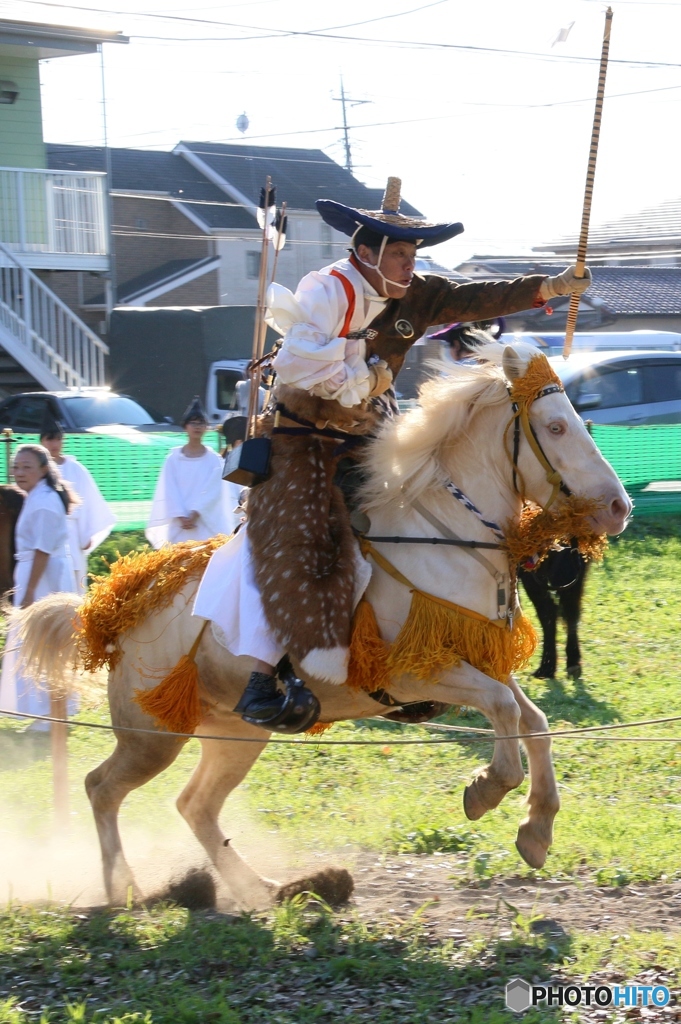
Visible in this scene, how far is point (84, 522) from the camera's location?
28.5 feet

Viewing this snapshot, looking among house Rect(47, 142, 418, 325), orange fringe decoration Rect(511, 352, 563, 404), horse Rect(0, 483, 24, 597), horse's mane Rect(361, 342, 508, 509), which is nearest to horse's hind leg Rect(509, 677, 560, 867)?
horse's mane Rect(361, 342, 508, 509)

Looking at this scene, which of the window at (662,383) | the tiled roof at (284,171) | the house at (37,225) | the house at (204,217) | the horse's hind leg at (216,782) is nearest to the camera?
the horse's hind leg at (216,782)

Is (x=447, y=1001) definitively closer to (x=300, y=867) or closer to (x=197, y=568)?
(x=300, y=867)

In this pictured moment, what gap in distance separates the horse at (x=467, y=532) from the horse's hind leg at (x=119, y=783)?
6 centimetres

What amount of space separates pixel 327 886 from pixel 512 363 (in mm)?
2316

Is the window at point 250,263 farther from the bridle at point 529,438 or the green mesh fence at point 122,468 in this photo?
the bridle at point 529,438

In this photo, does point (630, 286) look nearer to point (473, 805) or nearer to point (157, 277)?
point (157, 277)

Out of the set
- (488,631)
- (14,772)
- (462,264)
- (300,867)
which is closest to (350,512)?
(488,631)

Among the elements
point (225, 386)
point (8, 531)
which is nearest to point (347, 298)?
point (8, 531)

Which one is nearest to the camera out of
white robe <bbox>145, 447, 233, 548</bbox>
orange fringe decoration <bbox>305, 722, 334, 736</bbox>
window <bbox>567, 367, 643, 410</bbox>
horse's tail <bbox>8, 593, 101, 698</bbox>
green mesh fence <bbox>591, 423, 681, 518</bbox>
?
orange fringe decoration <bbox>305, 722, 334, 736</bbox>

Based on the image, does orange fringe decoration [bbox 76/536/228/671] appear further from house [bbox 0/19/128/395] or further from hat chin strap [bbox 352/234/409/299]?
house [bbox 0/19/128/395]

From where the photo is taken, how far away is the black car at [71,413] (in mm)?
16297

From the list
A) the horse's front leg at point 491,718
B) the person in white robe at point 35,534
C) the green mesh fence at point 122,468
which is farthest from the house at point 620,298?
the horse's front leg at point 491,718

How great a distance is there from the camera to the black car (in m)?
16.3
